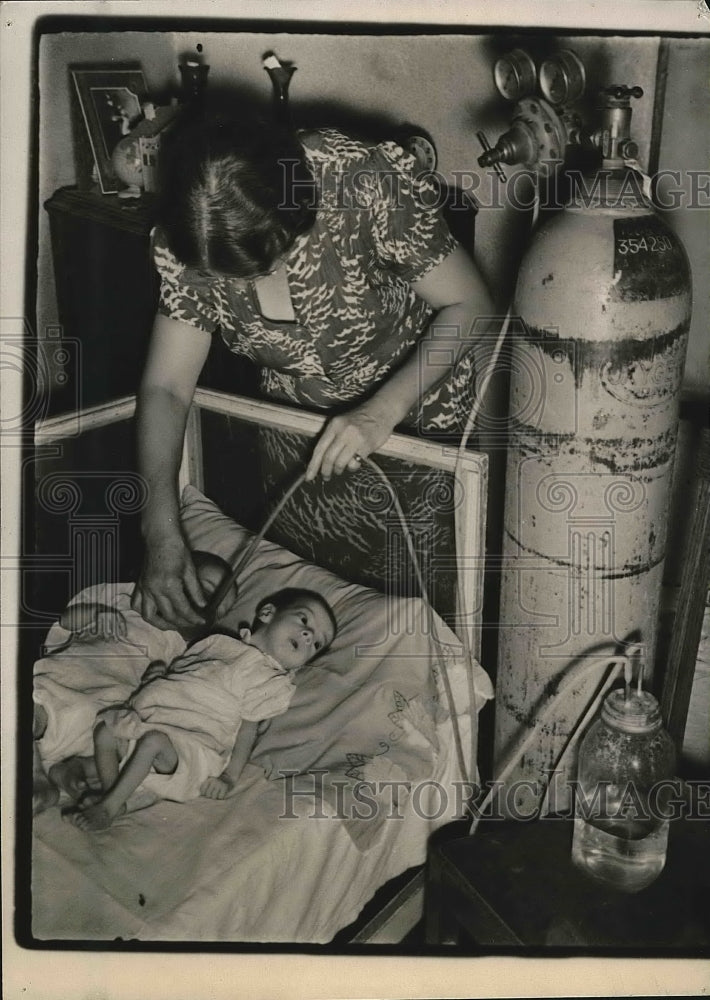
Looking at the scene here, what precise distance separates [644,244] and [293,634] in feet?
2.16

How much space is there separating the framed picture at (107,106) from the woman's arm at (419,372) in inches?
16.4

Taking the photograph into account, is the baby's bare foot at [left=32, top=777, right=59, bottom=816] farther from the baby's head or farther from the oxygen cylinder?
the oxygen cylinder

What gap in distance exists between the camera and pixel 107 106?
52.2 inches

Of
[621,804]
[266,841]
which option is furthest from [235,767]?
[621,804]

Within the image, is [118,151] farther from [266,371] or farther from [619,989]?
[619,989]

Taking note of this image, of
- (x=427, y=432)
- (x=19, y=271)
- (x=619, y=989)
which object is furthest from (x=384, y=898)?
(x=19, y=271)

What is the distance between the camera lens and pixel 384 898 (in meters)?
1.41

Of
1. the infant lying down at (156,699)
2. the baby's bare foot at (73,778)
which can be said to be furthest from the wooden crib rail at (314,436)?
the baby's bare foot at (73,778)

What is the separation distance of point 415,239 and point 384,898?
86cm

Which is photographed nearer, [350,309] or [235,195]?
[235,195]

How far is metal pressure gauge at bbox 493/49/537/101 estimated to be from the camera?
129 cm

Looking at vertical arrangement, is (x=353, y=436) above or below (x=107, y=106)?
below

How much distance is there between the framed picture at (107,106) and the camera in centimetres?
132

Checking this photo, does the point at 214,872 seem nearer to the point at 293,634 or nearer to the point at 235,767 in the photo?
the point at 235,767
